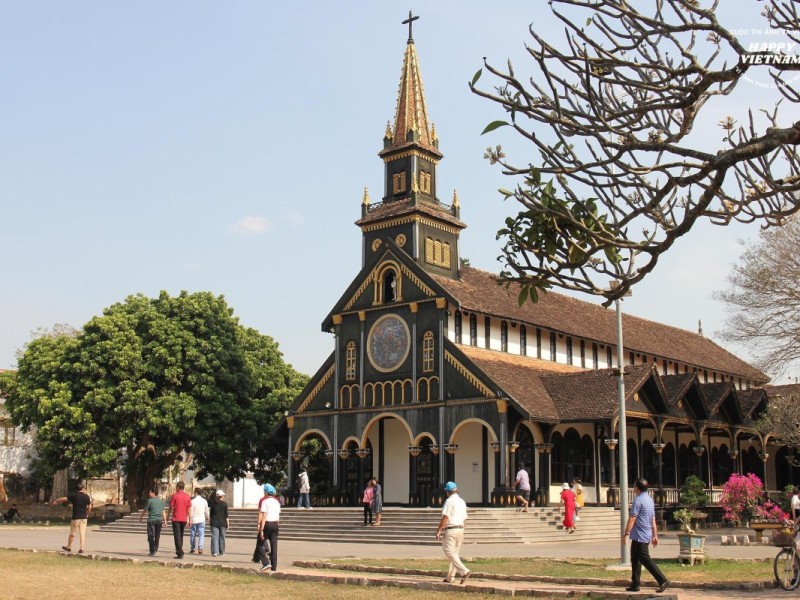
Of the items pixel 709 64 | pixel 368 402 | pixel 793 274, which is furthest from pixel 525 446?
pixel 709 64

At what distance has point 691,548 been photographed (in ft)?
64.1

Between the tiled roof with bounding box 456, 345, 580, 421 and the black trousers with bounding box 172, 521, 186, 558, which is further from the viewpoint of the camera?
the tiled roof with bounding box 456, 345, 580, 421

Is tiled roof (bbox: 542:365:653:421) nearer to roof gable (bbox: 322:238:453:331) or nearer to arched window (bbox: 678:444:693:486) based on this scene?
roof gable (bbox: 322:238:453:331)

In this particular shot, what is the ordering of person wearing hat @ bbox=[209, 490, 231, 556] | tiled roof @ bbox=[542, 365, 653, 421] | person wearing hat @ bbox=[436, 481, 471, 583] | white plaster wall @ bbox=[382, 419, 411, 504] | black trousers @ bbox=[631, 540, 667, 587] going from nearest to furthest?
black trousers @ bbox=[631, 540, 667, 587]
person wearing hat @ bbox=[436, 481, 471, 583]
person wearing hat @ bbox=[209, 490, 231, 556]
tiled roof @ bbox=[542, 365, 653, 421]
white plaster wall @ bbox=[382, 419, 411, 504]

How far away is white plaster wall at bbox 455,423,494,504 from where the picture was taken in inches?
1538

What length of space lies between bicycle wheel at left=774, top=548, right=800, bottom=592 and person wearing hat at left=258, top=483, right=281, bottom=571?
853 cm

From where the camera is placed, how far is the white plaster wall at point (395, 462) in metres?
41.9

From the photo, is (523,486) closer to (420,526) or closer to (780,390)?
(420,526)

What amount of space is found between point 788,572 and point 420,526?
17.3 metres

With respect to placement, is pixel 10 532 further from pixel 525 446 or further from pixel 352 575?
pixel 352 575

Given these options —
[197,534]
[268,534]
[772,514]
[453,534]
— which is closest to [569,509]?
[772,514]

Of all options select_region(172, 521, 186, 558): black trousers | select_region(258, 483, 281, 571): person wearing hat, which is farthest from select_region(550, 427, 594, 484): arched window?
select_region(258, 483, 281, 571): person wearing hat

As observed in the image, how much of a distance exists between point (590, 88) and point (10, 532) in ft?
104

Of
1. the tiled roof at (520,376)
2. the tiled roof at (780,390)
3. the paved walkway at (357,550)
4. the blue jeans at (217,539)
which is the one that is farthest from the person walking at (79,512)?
the tiled roof at (780,390)
